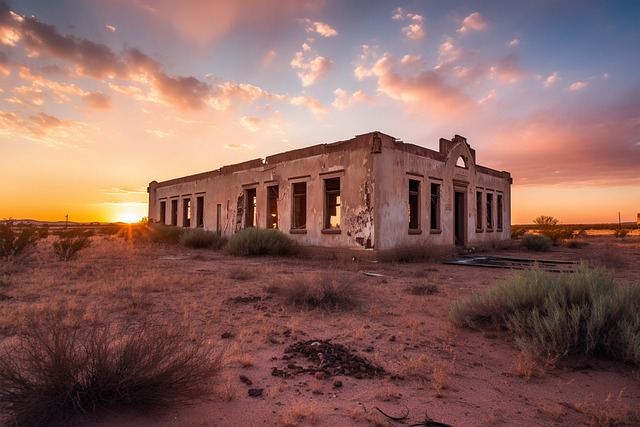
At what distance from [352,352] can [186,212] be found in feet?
76.2

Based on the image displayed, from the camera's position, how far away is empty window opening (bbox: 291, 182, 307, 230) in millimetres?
15719

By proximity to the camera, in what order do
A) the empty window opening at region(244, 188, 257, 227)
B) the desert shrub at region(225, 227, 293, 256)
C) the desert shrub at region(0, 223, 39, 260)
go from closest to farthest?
the desert shrub at region(0, 223, 39, 260) < the desert shrub at region(225, 227, 293, 256) < the empty window opening at region(244, 188, 257, 227)

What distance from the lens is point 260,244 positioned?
14.4m

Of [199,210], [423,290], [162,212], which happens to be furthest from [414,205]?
[162,212]

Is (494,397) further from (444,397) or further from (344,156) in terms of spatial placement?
(344,156)

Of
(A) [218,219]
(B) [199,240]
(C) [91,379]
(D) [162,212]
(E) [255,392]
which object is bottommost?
(E) [255,392]

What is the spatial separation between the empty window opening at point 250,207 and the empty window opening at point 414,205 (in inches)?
304

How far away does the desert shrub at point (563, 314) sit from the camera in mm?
3797

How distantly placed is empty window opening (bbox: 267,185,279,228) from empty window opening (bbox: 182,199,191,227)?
9167 mm

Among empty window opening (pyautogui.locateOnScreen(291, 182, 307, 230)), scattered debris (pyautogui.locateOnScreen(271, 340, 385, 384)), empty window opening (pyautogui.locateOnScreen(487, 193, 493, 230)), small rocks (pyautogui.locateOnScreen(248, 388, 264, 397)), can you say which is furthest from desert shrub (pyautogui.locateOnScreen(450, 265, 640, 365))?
empty window opening (pyautogui.locateOnScreen(487, 193, 493, 230))

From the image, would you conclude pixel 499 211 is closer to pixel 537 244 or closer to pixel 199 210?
pixel 537 244

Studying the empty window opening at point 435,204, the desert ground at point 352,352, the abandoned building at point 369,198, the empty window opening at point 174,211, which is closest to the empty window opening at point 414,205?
the abandoned building at point 369,198

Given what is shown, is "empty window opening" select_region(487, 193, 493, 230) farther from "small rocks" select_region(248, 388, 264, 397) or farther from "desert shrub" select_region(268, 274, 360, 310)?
"small rocks" select_region(248, 388, 264, 397)

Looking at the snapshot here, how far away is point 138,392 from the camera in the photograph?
265 cm
